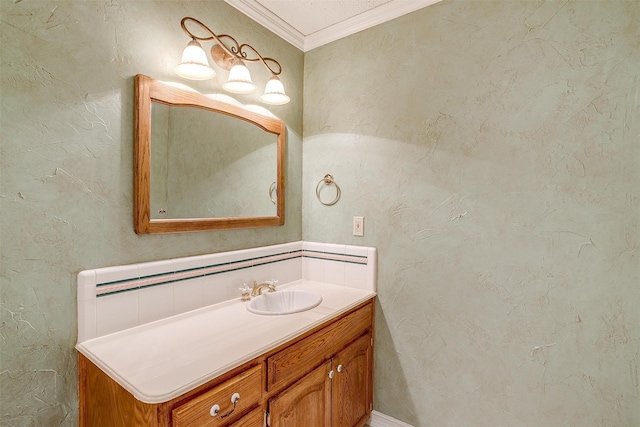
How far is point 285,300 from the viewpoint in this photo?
73.1 inches

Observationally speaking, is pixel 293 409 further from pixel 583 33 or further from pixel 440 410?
pixel 583 33

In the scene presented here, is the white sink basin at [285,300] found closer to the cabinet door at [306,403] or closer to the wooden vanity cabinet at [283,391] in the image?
the wooden vanity cabinet at [283,391]

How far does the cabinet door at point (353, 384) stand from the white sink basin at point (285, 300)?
32 cm

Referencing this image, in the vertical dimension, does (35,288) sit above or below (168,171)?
below

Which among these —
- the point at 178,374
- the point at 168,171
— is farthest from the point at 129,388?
the point at 168,171

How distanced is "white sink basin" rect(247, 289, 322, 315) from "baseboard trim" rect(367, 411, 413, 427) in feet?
2.53

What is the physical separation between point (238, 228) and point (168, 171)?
48 centimetres

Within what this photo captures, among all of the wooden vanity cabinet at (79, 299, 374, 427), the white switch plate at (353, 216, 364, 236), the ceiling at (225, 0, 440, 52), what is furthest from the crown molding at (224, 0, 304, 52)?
the wooden vanity cabinet at (79, 299, 374, 427)

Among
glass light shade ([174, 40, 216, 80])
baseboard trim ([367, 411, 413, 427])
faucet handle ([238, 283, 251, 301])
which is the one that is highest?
glass light shade ([174, 40, 216, 80])

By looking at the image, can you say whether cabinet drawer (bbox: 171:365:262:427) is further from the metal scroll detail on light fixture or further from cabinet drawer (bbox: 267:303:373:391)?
the metal scroll detail on light fixture

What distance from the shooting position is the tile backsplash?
48.3 inches

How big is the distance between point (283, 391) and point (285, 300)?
0.63 metres

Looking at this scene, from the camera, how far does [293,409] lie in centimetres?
131

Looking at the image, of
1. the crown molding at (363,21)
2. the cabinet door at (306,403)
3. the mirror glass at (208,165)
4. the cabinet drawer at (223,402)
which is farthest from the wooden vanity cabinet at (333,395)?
the crown molding at (363,21)
